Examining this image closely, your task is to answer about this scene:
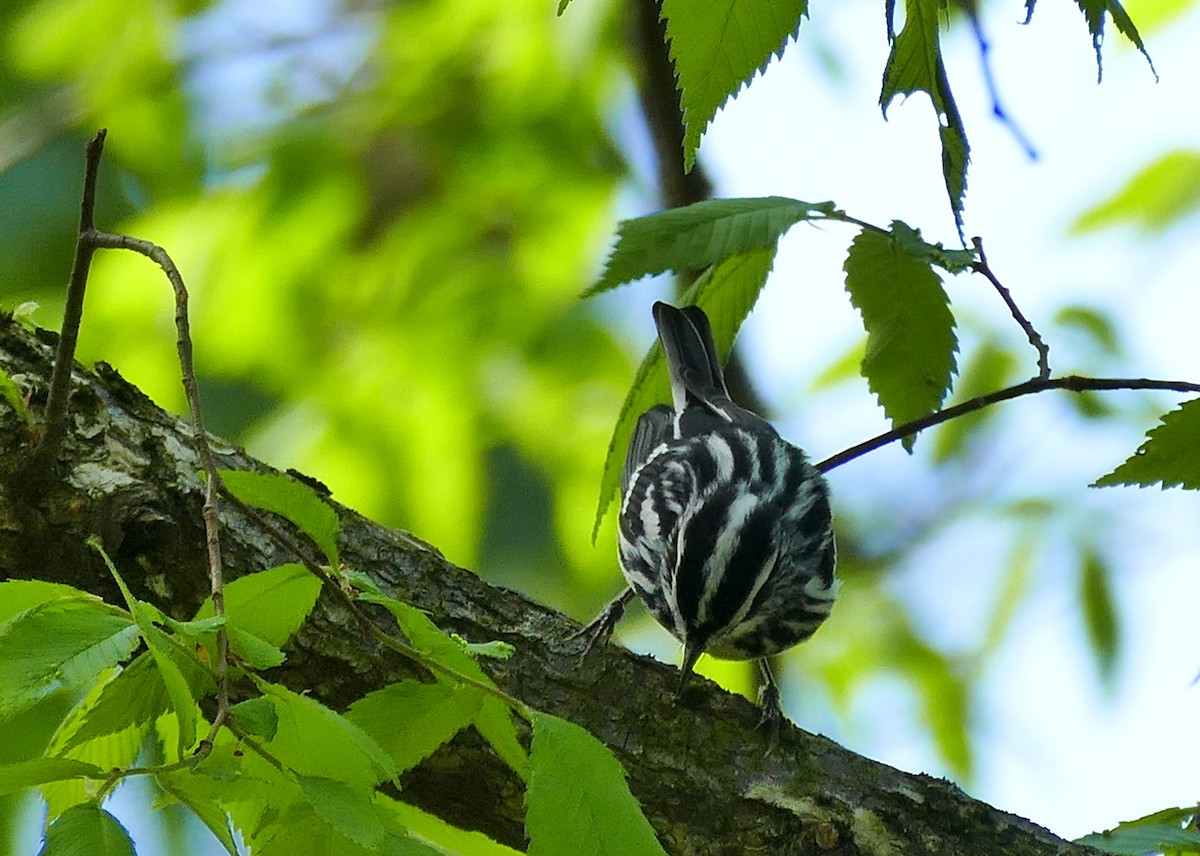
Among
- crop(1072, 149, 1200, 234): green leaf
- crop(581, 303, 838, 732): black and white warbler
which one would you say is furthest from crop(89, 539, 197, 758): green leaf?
crop(1072, 149, 1200, 234): green leaf

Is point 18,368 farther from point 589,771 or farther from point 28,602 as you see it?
point 589,771

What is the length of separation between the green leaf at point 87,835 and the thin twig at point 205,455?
0.35 ft

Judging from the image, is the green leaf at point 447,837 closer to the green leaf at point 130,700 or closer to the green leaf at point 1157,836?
the green leaf at point 130,700

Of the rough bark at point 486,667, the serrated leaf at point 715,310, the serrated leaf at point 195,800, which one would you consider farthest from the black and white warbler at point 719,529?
the serrated leaf at point 195,800

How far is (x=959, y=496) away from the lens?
5.21m

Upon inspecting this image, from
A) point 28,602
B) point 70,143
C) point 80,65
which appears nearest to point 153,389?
point 80,65

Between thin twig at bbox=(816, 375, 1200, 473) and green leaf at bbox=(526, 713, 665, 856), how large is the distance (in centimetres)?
112

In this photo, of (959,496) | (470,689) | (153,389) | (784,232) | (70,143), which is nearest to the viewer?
(470,689)

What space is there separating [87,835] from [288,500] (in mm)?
410

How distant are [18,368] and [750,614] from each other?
1732mm

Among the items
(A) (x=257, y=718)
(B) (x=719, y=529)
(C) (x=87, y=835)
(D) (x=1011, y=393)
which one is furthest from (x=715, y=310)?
(C) (x=87, y=835)

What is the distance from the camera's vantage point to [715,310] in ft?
7.79

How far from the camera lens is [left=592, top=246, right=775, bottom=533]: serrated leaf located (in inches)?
92.5

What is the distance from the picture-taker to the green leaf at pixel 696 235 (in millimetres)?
2008
